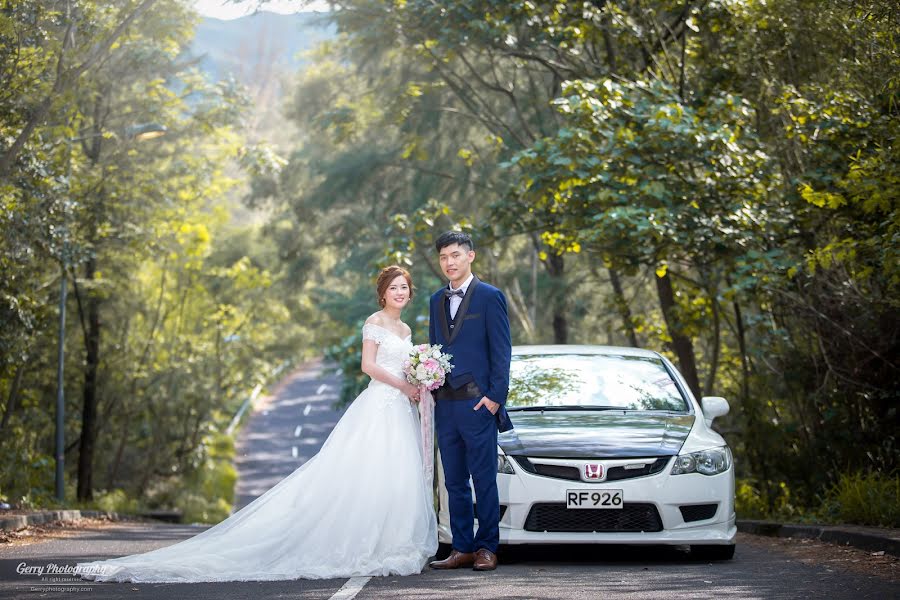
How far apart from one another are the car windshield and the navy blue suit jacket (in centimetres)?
134

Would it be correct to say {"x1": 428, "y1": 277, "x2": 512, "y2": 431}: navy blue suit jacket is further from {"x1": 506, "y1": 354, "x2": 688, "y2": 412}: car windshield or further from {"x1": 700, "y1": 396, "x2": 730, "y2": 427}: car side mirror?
{"x1": 700, "y1": 396, "x2": 730, "y2": 427}: car side mirror

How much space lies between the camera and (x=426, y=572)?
24.6ft

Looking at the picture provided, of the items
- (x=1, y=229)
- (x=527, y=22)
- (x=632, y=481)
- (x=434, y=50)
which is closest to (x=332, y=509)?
(x=632, y=481)

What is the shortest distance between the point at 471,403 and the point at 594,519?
3.81ft

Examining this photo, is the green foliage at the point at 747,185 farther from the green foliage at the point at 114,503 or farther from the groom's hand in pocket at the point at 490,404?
the green foliage at the point at 114,503

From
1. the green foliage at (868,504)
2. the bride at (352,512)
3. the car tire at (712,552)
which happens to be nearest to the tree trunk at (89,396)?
the green foliage at (868,504)

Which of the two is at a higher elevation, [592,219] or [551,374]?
[592,219]

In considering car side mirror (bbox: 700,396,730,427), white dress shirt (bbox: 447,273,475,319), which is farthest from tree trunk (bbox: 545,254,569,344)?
white dress shirt (bbox: 447,273,475,319)

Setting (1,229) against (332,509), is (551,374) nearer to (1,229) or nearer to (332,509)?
(332,509)

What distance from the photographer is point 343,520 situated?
7746 millimetres

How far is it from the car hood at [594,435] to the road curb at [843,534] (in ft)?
5.56

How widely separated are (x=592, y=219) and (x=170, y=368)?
66.6 feet

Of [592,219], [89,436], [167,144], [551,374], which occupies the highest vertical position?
[167,144]

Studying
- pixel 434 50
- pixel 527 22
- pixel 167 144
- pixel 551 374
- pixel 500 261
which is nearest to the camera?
pixel 551 374
